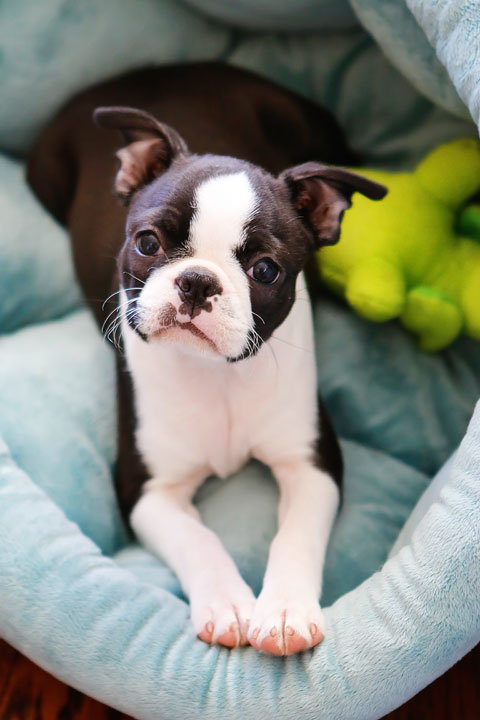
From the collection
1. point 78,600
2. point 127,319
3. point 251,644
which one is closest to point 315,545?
point 251,644

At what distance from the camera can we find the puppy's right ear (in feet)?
A: 6.04

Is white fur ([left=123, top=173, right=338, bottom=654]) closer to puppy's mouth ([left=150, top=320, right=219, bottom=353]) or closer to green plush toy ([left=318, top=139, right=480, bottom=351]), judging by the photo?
puppy's mouth ([left=150, top=320, right=219, bottom=353])

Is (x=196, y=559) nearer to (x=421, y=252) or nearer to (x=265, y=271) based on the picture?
(x=265, y=271)

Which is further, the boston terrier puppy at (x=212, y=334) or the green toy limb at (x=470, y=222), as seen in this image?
the green toy limb at (x=470, y=222)

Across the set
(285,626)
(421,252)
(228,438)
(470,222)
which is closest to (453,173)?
(470,222)

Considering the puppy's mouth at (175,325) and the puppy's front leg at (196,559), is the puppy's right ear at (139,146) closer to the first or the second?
the puppy's mouth at (175,325)

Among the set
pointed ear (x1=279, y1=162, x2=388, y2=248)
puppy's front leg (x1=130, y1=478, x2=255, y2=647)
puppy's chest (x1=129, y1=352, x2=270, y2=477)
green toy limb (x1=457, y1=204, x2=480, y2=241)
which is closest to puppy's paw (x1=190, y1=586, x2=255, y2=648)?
puppy's front leg (x1=130, y1=478, x2=255, y2=647)

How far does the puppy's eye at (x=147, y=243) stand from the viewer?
1701mm

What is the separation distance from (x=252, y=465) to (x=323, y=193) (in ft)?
2.75

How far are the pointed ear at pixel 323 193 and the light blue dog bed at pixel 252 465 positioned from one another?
0.39 m

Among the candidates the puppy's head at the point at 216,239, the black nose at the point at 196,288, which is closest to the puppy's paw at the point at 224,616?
the puppy's head at the point at 216,239

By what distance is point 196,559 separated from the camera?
1820 mm

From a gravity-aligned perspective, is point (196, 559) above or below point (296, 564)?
below

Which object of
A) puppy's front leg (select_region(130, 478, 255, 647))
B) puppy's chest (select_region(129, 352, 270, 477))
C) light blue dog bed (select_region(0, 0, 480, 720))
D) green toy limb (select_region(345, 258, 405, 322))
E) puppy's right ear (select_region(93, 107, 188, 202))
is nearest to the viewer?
light blue dog bed (select_region(0, 0, 480, 720))
